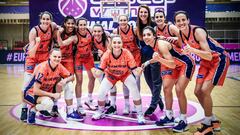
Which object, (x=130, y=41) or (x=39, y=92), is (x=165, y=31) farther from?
(x=39, y=92)

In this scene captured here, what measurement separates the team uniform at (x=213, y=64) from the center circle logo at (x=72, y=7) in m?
9.94

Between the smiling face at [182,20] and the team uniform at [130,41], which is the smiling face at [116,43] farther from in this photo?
the smiling face at [182,20]

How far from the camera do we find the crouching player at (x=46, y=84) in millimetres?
4523

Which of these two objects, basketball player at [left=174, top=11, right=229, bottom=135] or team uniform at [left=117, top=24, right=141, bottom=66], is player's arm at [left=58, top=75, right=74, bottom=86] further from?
basketball player at [left=174, top=11, right=229, bottom=135]

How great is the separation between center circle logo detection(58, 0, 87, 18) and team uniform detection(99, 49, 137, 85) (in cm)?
912

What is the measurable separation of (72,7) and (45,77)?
30.8ft

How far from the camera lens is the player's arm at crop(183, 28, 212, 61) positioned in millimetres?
3795

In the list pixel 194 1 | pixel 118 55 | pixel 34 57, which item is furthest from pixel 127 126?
pixel 194 1

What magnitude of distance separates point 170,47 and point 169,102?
2.73ft

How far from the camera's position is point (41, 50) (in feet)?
16.3

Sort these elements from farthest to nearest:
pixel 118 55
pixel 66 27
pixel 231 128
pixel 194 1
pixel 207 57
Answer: pixel 194 1 < pixel 66 27 < pixel 118 55 < pixel 231 128 < pixel 207 57

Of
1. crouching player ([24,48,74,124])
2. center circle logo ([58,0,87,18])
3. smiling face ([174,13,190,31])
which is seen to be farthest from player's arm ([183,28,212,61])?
center circle logo ([58,0,87,18])

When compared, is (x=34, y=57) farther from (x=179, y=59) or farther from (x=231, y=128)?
(x=231, y=128)

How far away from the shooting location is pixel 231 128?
4371 millimetres
